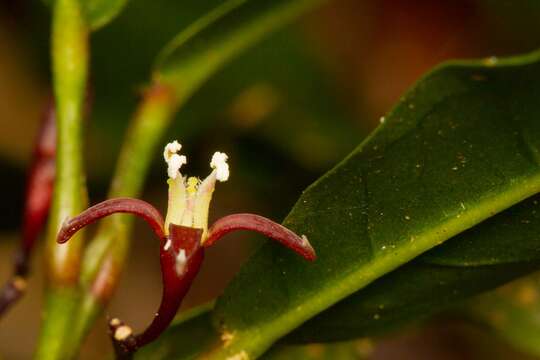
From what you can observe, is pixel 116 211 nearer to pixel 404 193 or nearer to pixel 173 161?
pixel 173 161

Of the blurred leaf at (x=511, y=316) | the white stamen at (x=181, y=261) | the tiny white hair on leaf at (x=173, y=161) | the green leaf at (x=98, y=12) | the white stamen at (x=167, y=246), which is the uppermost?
the green leaf at (x=98, y=12)

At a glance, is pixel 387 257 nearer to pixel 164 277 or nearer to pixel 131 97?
pixel 164 277

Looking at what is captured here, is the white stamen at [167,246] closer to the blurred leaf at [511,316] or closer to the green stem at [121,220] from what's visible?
the green stem at [121,220]

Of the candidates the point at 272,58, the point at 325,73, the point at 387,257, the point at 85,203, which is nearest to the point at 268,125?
the point at 272,58

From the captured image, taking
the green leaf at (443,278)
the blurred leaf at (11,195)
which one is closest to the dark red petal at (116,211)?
the green leaf at (443,278)

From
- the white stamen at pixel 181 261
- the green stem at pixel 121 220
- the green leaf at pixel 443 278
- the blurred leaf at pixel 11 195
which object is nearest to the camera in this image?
the white stamen at pixel 181 261

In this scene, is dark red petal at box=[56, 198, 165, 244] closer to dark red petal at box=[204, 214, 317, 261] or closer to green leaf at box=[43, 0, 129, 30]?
dark red petal at box=[204, 214, 317, 261]

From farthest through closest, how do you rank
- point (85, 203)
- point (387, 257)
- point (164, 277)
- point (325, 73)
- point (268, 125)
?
point (325, 73), point (268, 125), point (85, 203), point (387, 257), point (164, 277)
